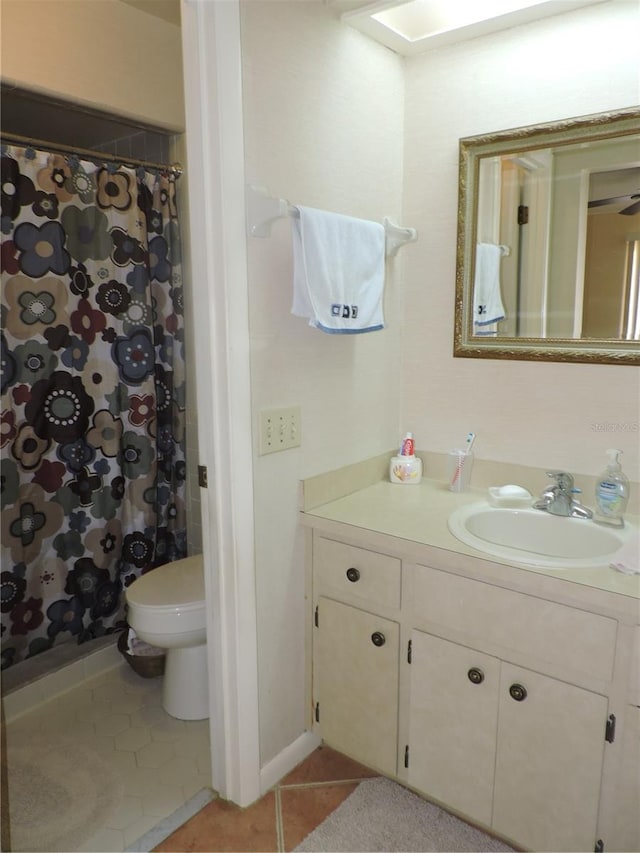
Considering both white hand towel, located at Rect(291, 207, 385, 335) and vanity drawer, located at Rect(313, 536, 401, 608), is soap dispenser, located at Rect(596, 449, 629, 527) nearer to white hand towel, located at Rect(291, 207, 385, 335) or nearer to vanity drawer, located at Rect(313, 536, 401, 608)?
vanity drawer, located at Rect(313, 536, 401, 608)

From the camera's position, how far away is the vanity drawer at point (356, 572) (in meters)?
1.69

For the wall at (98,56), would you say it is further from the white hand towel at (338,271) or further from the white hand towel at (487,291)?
the white hand towel at (487,291)

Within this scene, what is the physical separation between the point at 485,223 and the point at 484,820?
1.65 meters

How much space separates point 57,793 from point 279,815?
0.65 meters

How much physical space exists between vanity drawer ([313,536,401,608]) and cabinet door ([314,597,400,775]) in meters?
0.06

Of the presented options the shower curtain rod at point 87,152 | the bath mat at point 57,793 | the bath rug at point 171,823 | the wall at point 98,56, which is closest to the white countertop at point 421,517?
the bath rug at point 171,823

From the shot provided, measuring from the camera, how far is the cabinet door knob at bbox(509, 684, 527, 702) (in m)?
1.49

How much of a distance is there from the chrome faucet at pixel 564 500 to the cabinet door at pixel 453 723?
0.46 metres

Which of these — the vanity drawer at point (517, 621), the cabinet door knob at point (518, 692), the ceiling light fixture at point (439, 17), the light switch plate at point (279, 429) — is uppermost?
the ceiling light fixture at point (439, 17)

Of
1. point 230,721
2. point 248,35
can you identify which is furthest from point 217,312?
point 230,721

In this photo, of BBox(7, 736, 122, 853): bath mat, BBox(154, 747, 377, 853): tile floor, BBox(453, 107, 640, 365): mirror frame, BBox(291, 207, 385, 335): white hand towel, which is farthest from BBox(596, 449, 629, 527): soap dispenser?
BBox(7, 736, 122, 853): bath mat

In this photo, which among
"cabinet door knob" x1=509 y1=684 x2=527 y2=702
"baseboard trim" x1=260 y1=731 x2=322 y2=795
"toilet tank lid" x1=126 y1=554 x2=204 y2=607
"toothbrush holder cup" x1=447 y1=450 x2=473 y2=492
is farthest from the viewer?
"toilet tank lid" x1=126 y1=554 x2=204 y2=607

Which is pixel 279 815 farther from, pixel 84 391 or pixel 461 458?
pixel 84 391

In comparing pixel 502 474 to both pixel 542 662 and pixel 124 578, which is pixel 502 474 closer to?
pixel 542 662
